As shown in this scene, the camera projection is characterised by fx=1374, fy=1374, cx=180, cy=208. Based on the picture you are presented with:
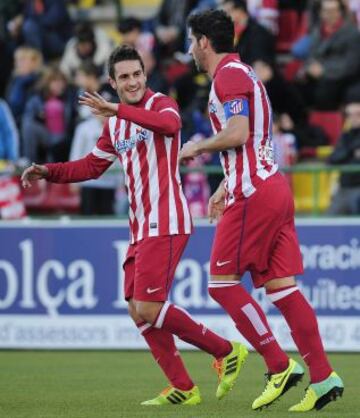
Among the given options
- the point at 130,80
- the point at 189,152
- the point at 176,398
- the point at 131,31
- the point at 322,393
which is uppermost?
the point at 131,31

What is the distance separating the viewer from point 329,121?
1605 centimetres

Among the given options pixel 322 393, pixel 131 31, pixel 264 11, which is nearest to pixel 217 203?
pixel 322 393

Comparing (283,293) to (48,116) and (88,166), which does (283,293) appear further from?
(48,116)

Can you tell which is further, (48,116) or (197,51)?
(48,116)

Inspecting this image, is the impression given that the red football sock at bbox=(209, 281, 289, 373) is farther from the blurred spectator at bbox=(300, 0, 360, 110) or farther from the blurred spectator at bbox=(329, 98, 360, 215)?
the blurred spectator at bbox=(300, 0, 360, 110)

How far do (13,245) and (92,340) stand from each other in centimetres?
123

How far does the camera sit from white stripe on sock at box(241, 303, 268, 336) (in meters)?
8.14

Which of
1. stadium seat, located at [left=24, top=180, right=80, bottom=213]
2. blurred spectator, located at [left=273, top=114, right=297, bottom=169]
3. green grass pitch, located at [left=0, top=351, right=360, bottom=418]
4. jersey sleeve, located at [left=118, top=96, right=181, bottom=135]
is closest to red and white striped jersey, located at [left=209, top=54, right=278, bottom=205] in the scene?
jersey sleeve, located at [left=118, top=96, right=181, bottom=135]

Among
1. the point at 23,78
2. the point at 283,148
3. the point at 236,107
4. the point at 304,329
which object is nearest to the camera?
the point at 236,107

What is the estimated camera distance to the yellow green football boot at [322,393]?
7.87 meters

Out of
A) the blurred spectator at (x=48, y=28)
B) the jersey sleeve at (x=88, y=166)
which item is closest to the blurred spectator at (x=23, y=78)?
the blurred spectator at (x=48, y=28)

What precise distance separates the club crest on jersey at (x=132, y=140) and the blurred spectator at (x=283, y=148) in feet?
18.2

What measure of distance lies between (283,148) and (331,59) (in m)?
1.74

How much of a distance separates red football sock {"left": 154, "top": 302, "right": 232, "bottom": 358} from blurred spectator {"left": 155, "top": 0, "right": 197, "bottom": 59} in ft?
29.1
